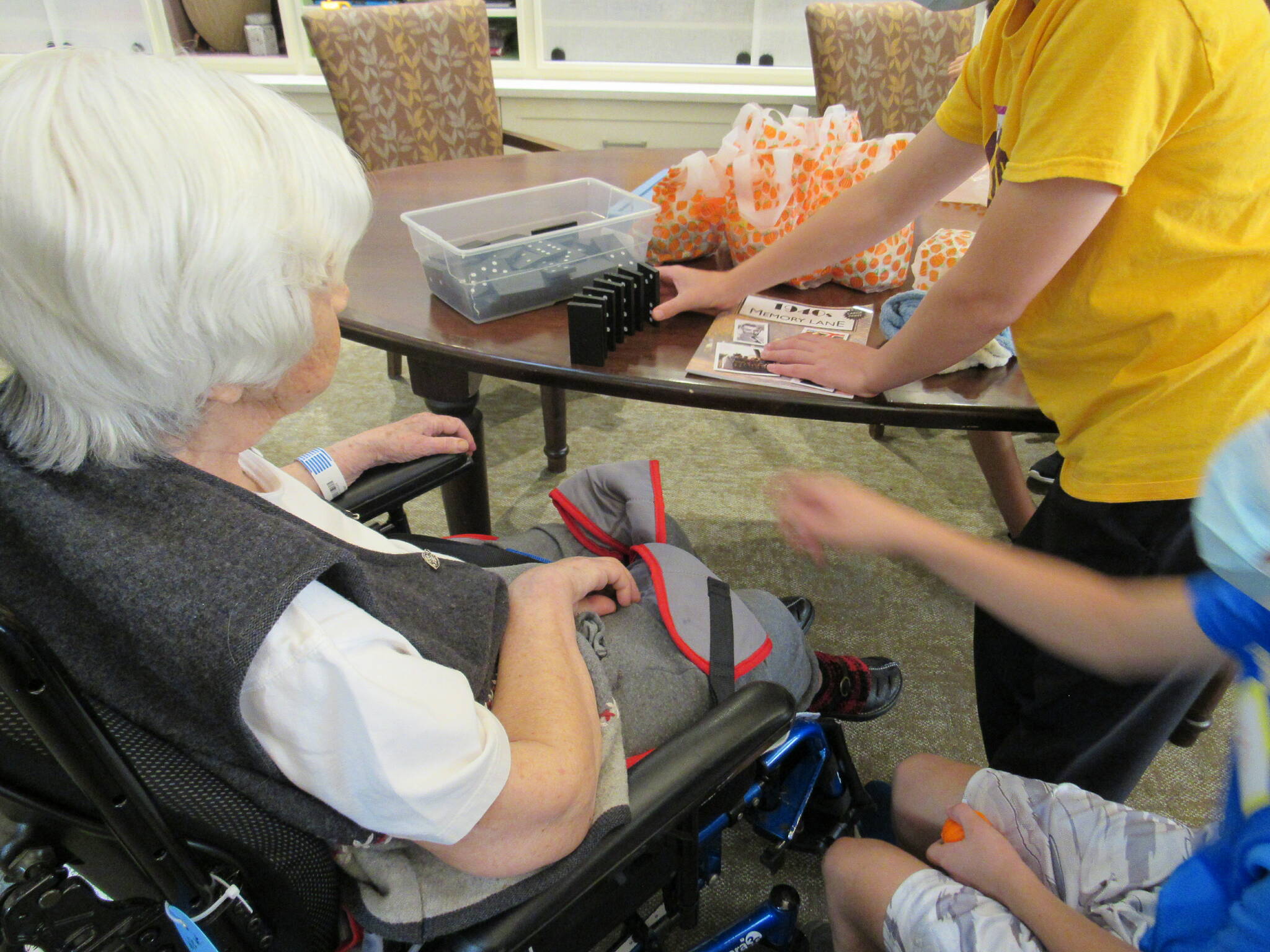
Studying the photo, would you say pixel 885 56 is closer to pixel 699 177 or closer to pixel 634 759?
pixel 699 177

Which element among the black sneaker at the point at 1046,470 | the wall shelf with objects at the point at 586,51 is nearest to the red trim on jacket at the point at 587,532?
the black sneaker at the point at 1046,470

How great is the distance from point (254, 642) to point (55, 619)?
158 mm

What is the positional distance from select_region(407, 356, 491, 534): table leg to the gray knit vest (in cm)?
63

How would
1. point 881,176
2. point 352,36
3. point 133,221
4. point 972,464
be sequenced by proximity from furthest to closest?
point 972,464 < point 352,36 < point 881,176 < point 133,221

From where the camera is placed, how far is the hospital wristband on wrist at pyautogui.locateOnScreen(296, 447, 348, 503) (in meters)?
1.01

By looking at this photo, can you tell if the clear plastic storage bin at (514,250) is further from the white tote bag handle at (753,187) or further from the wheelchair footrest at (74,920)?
the wheelchair footrest at (74,920)

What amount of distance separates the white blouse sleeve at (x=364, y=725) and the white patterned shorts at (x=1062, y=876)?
1.56 feet

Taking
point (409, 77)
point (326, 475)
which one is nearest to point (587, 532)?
point (326, 475)

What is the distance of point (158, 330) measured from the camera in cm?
55

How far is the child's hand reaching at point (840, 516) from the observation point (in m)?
0.77

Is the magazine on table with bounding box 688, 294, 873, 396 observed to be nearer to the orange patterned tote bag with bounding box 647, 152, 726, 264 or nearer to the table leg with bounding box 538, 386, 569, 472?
the orange patterned tote bag with bounding box 647, 152, 726, 264

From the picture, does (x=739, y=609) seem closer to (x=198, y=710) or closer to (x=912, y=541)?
(x=912, y=541)

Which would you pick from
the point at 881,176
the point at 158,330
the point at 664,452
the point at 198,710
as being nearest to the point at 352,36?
the point at 664,452

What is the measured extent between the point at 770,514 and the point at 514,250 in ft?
3.90
